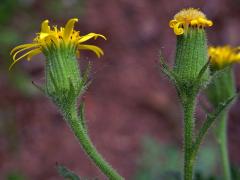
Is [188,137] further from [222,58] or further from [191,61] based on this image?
[222,58]

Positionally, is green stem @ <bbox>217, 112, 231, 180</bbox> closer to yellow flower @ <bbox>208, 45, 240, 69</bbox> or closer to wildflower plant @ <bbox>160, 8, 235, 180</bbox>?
yellow flower @ <bbox>208, 45, 240, 69</bbox>

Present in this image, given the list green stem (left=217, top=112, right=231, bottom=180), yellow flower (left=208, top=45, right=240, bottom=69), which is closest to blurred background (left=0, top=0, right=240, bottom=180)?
green stem (left=217, top=112, right=231, bottom=180)

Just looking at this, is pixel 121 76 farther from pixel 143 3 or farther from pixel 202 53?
pixel 202 53

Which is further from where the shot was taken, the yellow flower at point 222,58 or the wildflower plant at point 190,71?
the yellow flower at point 222,58

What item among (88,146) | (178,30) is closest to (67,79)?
(88,146)

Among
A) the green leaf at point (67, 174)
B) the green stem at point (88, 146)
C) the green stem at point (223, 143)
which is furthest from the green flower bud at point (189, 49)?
the green stem at point (223, 143)

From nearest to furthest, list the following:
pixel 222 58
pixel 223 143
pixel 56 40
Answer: pixel 56 40
pixel 222 58
pixel 223 143

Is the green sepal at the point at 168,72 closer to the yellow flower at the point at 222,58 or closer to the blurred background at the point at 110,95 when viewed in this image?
the yellow flower at the point at 222,58
